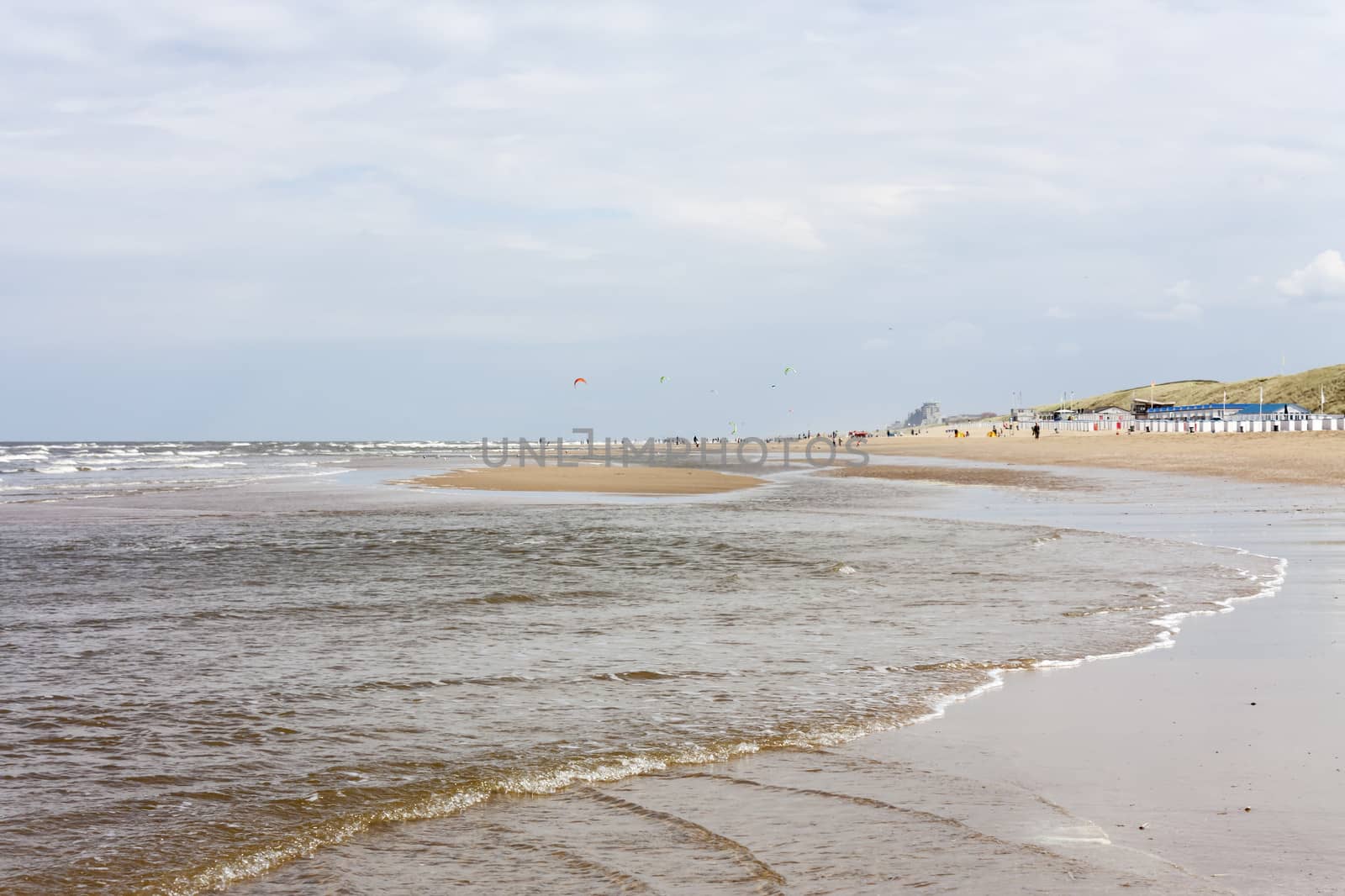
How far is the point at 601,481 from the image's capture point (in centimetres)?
4219

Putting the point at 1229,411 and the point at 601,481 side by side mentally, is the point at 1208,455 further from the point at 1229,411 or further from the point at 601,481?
the point at 1229,411

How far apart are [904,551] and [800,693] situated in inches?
361

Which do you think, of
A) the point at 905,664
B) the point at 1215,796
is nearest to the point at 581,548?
the point at 905,664

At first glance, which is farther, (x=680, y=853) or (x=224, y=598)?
(x=224, y=598)

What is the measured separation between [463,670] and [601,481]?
3398 centimetres

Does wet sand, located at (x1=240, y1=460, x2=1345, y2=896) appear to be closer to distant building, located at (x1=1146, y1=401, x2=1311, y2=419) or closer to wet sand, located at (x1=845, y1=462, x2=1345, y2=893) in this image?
wet sand, located at (x1=845, y1=462, x2=1345, y2=893)

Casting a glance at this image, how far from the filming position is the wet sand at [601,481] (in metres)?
36.3

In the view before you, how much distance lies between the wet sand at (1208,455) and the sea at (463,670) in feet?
72.0

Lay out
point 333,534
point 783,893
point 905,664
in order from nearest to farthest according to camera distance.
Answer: point 783,893, point 905,664, point 333,534

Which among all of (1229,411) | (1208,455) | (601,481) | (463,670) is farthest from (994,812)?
(1229,411)

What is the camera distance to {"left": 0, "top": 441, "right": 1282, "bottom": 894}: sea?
4.68 m

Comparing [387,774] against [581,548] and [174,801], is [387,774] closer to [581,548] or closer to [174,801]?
[174,801]

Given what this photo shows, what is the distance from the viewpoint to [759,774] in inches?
221

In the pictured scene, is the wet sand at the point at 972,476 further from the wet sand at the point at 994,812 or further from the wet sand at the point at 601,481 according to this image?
the wet sand at the point at 994,812
